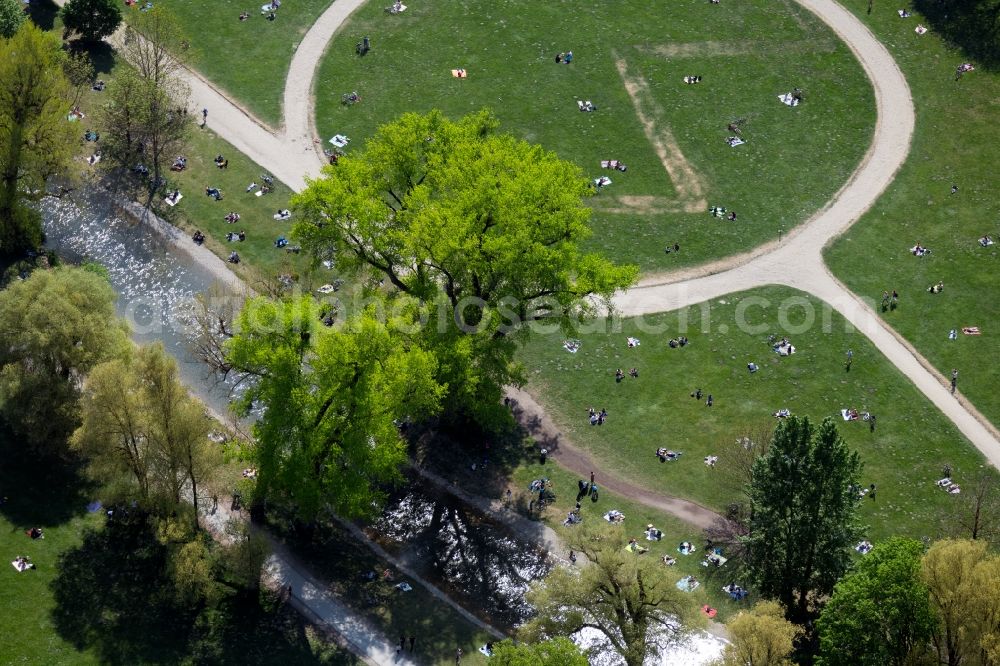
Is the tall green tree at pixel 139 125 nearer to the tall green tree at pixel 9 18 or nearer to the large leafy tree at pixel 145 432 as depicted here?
the tall green tree at pixel 9 18

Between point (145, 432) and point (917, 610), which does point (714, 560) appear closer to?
point (917, 610)

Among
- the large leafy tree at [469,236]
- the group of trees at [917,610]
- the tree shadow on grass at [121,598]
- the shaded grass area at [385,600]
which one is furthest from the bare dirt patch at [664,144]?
the tree shadow on grass at [121,598]

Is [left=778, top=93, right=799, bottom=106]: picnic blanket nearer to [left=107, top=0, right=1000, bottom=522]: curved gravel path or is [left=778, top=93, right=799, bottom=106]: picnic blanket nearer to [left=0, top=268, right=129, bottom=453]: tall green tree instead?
[left=107, top=0, right=1000, bottom=522]: curved gravel path

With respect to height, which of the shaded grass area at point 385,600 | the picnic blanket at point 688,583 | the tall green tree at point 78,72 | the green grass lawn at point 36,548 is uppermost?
the tall green tree at point 78,72

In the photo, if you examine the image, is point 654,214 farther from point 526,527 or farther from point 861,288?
point 526,527

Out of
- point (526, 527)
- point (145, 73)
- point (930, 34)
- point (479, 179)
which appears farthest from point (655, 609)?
point (930, 34)

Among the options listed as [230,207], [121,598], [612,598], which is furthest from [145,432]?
[230,207]

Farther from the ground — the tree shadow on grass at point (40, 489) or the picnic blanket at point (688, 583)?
the tree shadow on grass at point (40, 489)
